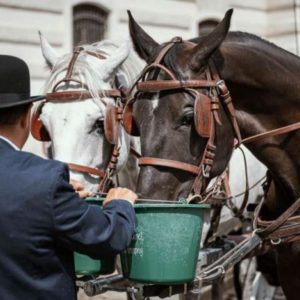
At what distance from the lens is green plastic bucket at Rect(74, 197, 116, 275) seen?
339 centimetres

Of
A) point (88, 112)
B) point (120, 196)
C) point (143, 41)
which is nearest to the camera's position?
point (120, 196)

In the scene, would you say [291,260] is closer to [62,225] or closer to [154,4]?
[62,225]

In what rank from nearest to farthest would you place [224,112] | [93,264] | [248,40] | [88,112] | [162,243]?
[162,243] → [93,264] → [224,112] → [248,40] → [88,112]

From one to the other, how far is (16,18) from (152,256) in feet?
25.1

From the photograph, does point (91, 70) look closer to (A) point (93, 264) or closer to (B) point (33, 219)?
(A) point (93, 264)

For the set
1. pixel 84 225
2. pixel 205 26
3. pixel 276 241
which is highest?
pixel 84 225

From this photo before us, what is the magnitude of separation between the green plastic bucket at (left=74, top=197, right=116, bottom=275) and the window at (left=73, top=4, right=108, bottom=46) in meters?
7.86

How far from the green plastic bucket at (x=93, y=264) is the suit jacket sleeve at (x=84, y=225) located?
19.6 inches

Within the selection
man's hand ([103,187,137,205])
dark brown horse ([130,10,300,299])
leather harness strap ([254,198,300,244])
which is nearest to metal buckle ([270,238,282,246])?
leather harness strap ([254,198,300,244])

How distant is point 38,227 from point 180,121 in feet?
3.65

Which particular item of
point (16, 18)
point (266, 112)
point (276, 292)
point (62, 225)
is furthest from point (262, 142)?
point (16, 18)

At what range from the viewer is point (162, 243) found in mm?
3213

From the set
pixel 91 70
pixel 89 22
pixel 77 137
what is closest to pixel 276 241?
pixel 77 137

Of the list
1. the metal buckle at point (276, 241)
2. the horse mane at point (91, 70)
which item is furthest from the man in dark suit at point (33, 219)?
the horse mane at point (91, 70)
